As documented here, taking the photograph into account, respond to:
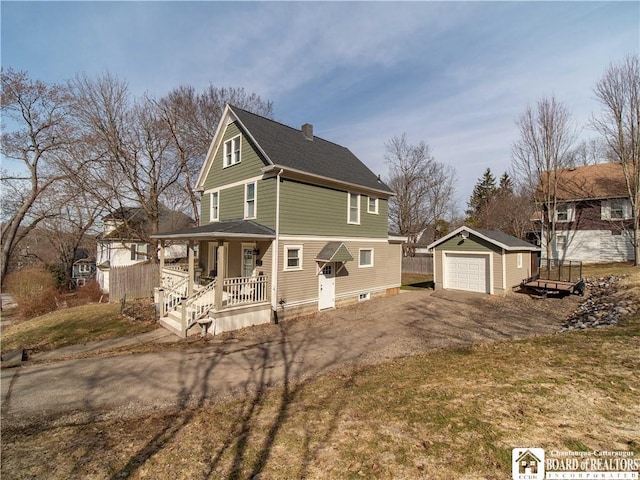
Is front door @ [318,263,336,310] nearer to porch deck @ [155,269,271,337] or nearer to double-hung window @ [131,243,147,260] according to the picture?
porch deck @ [155,269,271,337]

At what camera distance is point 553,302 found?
560 inches

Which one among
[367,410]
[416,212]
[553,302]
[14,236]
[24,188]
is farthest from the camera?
[416,212]

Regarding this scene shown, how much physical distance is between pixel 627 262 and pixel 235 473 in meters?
31.6

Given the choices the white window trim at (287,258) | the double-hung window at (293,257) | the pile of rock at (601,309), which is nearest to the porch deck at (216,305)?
the white window trim at (287,258)

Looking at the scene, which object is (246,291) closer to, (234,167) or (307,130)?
(234,167)

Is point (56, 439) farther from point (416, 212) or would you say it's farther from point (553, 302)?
point (416, 212)

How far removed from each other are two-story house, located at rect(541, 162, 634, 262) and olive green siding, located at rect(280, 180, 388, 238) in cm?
1696

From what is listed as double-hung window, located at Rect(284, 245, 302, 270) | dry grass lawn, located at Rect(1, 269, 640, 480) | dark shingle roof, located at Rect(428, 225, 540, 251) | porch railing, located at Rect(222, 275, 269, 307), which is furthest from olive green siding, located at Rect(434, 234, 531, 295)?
porch railing, located at Rect(222, 275, 269, 307)

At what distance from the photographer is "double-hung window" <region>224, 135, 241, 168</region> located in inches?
569

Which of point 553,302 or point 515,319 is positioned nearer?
point 515,319

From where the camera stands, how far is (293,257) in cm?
1289

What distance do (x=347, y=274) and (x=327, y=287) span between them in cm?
153

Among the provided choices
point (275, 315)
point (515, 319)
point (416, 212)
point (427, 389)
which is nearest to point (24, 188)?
point (275, 315)

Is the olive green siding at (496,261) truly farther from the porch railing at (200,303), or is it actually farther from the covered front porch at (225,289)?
the porch railing at (200,303)
